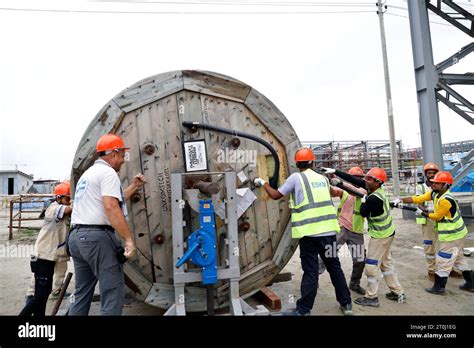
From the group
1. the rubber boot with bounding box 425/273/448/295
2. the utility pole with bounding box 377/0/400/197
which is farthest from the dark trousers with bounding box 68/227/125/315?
the utility pole with bounding box 377/0/400/197

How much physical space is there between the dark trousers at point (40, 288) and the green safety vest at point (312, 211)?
2.72 meters

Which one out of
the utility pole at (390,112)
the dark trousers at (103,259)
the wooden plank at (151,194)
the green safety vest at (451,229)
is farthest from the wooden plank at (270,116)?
the utility pole at (390,112)

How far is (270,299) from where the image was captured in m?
3.50

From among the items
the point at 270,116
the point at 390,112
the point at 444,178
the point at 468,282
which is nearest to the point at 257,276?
the point at 270,116

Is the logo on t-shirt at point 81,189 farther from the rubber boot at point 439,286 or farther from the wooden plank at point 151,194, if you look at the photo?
the rubber boot at point 439,286

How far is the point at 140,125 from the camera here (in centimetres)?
307

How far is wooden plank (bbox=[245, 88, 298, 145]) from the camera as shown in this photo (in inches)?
132

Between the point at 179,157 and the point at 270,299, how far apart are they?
6.23 feet

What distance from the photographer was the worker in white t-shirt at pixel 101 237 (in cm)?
247

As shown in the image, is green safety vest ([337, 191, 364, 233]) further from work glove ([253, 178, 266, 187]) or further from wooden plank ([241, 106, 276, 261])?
work glove ([253, 178, 266, 187])

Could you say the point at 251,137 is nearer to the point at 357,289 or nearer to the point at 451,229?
the point at 357,289
